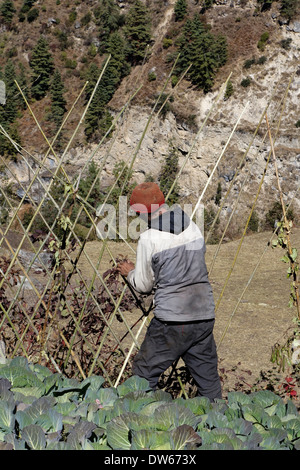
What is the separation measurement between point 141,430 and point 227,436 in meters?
0.21

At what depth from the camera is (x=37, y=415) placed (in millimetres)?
1492

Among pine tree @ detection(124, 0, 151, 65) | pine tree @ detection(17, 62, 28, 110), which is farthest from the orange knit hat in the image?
pine tree @ detection(124, 0, 151, 65)

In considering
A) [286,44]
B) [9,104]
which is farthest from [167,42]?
[9,104]

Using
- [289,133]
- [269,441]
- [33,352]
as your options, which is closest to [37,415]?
[269,441]

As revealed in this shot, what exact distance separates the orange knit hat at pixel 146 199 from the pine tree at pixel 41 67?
24.6 m

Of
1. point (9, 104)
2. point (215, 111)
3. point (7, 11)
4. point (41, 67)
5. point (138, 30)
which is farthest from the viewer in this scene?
point (7, 11)

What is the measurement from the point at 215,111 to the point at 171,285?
20488mm

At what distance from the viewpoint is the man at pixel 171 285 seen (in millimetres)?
2205

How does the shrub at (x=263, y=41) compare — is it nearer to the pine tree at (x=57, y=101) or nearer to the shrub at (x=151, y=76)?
the shrub at (x=151, y=76)

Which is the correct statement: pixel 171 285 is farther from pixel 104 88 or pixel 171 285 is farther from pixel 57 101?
pixel 57 101

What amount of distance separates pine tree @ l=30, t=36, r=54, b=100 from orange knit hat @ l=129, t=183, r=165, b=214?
2458 centimetres

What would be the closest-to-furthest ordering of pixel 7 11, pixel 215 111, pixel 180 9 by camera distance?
pixel 215 111
pixel 180 9
pixel 7 11

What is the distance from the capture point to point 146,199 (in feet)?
7.23
